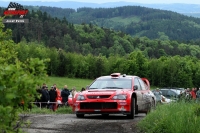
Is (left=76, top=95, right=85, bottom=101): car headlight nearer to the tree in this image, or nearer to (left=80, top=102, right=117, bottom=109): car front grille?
(left=80, top=102, right=117, bottom=109): car front grille

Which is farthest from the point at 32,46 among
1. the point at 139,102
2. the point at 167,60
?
the point at 139,102

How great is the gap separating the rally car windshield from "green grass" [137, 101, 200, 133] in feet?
12.3

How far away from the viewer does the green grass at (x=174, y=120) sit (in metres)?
10.2

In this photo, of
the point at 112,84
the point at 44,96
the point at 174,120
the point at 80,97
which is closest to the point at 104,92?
the point at 80,97

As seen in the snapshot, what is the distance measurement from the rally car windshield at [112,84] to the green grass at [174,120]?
3753 millimetres

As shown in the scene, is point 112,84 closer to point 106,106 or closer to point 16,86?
point 106,106

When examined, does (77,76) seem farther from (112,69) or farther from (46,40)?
(46,40)

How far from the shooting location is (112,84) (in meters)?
16.9

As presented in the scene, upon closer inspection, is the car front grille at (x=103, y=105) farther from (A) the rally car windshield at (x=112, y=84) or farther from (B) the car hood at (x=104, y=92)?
(A) the rally car windshield at (x=112, y=84)

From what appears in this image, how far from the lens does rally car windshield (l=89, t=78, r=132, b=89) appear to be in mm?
16786

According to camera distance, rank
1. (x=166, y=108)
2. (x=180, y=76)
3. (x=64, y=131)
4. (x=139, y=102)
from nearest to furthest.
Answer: (x=64, y=131)
(x=166, y=108)
(x=139, y=102)
(x=180, y=76)

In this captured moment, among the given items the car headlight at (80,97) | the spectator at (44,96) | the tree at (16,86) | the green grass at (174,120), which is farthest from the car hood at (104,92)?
the tree at (16,86)

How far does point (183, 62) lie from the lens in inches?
6486

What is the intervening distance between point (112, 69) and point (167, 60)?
16.8 meters
